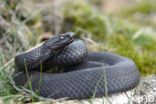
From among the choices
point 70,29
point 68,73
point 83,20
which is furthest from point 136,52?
point 68,73

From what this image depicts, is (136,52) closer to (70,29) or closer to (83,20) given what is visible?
(70,29)

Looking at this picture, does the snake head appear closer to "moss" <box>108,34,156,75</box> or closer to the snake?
the snake

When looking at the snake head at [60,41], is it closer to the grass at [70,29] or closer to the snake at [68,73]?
the snake at [68,73]

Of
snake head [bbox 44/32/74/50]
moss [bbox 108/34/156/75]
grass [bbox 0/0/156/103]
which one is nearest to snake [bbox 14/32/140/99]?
snake head [bbox 44/32/74/50]

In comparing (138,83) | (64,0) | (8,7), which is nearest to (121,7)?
(64,0)

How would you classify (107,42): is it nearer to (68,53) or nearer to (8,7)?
(8,7)

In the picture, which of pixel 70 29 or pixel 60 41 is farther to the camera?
pixel 70 29
